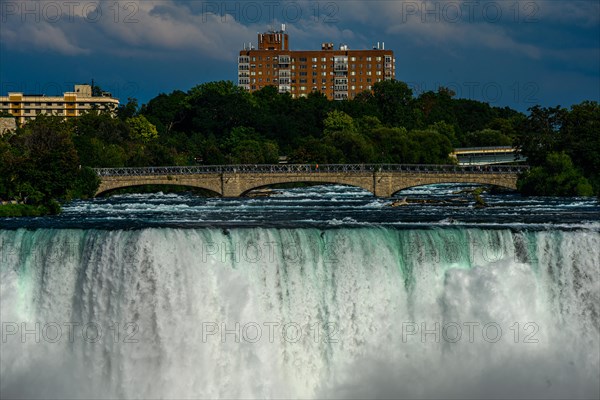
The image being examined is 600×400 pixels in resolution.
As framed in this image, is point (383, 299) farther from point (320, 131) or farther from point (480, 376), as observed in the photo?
point (320, 131)

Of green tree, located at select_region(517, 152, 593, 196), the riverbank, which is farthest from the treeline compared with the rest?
the riverbank

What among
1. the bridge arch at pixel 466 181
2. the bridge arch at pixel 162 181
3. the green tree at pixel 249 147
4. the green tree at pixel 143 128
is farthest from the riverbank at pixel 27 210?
the green tree at pixel 143 128

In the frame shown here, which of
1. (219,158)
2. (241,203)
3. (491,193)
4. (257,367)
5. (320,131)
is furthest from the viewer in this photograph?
(320,131)

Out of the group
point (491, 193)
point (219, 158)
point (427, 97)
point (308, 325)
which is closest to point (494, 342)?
point (308, 325)

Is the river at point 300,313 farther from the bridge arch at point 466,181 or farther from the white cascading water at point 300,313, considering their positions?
the bridge arch at point 466,181

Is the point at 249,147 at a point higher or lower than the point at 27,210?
higher

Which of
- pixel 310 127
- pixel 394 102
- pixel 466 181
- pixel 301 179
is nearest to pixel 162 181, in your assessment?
pixel 301 179

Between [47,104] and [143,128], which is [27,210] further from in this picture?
[47,104]
